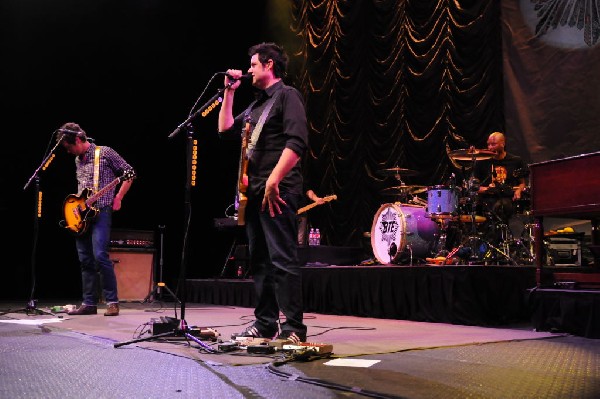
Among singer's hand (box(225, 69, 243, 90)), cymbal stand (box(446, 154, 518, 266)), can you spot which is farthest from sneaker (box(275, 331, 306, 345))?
cymbal stand (box(446, 154, 518, 266))

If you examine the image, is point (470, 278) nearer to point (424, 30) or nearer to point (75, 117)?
point (424, 30)

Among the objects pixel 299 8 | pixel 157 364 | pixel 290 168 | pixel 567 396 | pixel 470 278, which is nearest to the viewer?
pixel 567 396

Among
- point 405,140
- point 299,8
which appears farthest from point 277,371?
point 299,8

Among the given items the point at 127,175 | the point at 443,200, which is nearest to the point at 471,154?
the point at 443,200

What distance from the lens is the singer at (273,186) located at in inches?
139

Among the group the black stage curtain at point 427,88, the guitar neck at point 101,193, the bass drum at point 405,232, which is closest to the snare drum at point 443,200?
the bass drum at point 405,232

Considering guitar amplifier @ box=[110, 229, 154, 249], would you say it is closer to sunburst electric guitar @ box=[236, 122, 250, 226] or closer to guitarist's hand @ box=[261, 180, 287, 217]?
sunburst electric guitar @ box=[236, 122, 250, 226]

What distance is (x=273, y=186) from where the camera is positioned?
11.3 ft

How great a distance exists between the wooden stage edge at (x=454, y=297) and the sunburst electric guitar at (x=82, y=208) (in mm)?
2554

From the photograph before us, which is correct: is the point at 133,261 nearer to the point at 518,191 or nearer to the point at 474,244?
the point at 474,244

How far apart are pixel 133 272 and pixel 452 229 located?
15.3 feet

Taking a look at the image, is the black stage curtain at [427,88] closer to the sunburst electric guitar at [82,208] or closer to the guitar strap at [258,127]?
the sunburst electric guitar at [82,208]

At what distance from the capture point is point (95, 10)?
32.2 ft

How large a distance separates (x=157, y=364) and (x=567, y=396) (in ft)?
6.04
